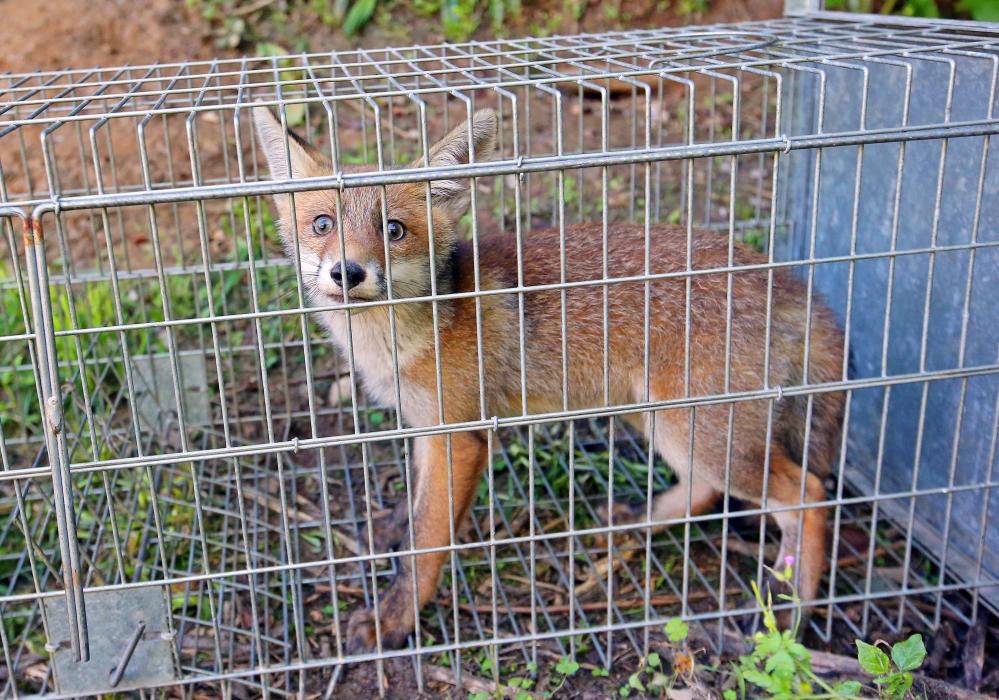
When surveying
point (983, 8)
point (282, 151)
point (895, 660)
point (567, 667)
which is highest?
point (983, 8)

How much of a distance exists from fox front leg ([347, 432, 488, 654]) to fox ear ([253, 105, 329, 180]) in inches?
47.3

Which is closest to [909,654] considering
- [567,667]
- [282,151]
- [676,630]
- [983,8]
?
[676,630]

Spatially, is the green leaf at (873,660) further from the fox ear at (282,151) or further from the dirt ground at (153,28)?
the dirt ground at (153,28)

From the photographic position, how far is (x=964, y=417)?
3824mm

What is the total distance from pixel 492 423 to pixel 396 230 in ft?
3.23

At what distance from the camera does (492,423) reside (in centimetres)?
307

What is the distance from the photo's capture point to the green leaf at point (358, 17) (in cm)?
749

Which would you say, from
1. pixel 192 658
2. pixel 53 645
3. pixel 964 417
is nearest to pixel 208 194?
pixel 53 645

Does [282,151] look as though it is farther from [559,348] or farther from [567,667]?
[567,667]

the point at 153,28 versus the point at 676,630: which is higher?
the point at 153,28

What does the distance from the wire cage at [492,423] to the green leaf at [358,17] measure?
2.73 meters

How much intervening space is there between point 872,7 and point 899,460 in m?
4.80

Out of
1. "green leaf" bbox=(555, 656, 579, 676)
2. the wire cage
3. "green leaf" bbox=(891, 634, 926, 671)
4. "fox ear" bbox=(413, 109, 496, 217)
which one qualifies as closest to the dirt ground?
the wire cage

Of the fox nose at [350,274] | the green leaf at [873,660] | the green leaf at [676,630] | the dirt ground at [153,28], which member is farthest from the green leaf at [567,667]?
the dirt ground at [153,28]
